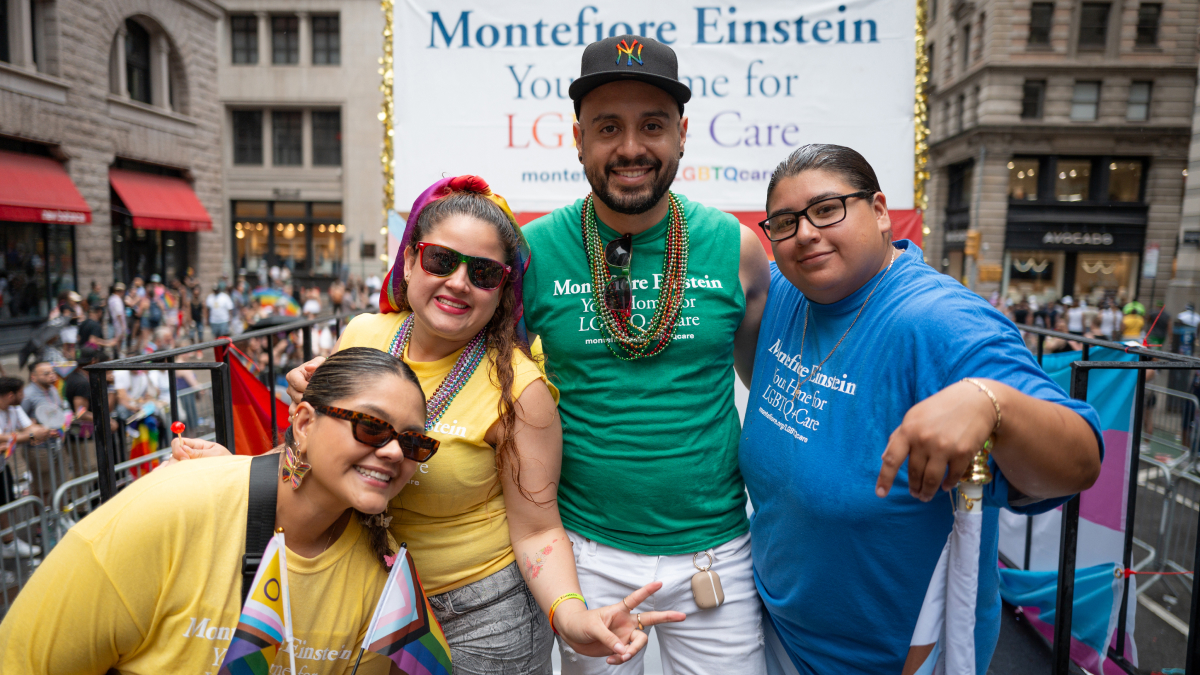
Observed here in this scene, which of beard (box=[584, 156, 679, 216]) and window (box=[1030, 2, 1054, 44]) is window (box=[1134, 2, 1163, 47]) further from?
beard (box=[584, 156, 679, 216])

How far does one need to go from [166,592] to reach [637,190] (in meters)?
1.58

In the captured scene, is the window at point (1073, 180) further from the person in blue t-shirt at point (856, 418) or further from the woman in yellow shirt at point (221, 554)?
the woman in yellow shirt at point (221, 554)

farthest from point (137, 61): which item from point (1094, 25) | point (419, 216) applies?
point (1094, 25)

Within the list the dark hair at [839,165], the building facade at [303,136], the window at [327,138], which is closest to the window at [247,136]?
the building facade at [303,136]

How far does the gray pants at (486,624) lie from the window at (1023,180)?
32073 millimetres

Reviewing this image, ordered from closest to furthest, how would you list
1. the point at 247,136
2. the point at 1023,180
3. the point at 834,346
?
the point at 834,346
the point at 1023,180
the point at 247,136

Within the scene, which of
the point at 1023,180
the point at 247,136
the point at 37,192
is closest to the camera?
the point at 37,192

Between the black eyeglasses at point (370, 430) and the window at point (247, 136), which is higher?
the window at point (247, 136)

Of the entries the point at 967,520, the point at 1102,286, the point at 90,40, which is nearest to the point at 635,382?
the point at 967,520

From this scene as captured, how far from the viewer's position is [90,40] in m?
15.6

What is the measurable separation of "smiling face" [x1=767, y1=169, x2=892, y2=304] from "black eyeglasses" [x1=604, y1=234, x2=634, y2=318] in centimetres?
52

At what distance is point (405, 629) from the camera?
153 centimetres

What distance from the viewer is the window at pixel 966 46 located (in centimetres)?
2903

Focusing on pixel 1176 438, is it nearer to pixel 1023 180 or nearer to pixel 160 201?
pixel 160 201
